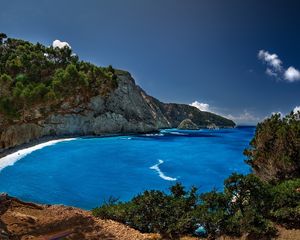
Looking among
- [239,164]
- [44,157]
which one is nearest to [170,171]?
[239,164]

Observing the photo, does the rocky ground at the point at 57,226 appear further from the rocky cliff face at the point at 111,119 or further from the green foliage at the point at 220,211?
the rocky cliff face at the point at 111,119

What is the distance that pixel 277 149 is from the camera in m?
15.5

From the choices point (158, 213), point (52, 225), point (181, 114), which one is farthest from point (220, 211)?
point (181, 114)

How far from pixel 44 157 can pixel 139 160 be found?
43.3ft

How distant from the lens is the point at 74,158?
1544 inches

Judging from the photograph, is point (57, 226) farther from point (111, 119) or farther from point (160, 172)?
point (111, 119)

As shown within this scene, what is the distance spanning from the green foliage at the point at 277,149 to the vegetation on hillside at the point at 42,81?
9.70 m

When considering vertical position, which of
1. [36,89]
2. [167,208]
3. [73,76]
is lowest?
[167,208]

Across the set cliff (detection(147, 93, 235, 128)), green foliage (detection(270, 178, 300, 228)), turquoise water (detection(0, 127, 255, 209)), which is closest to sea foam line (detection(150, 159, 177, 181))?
turquoise water (detection(0, 127, 255, 209))

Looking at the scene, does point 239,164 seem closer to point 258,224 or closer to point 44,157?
point 44,157

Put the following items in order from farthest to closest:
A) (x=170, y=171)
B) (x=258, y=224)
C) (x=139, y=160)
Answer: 1. (x=139, y=160)
2. (x=170, y=171)
3. (x=258, y=224)

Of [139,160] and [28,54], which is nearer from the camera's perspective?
[28,54]

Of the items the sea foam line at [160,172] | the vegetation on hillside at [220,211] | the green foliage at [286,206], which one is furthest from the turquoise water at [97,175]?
the green foliage at [286,206]

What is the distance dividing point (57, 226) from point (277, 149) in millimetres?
12006
